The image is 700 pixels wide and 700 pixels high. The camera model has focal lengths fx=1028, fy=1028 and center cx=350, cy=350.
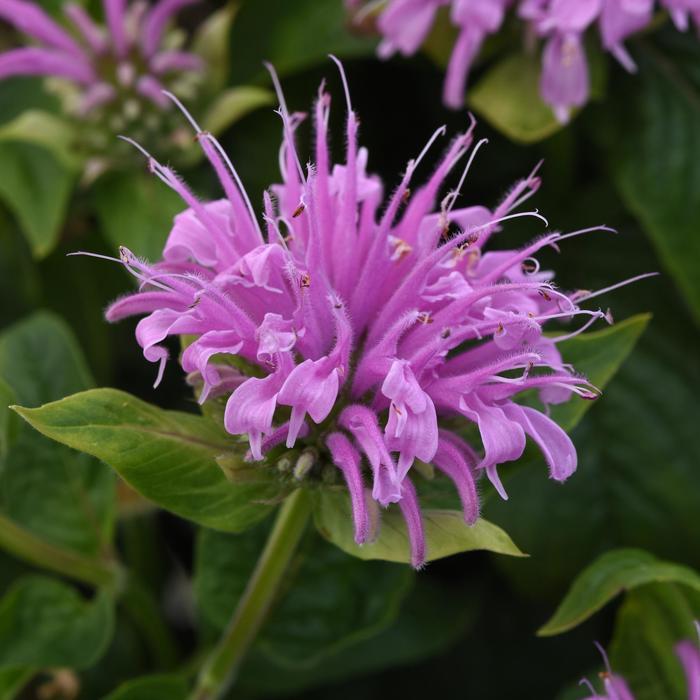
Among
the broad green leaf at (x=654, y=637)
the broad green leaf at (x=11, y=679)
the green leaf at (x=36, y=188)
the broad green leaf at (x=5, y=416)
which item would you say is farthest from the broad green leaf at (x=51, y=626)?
the broad green leaf at (x=654, y=637)

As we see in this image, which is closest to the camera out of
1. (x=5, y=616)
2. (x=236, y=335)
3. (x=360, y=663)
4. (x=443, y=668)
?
(x=236, y=335)

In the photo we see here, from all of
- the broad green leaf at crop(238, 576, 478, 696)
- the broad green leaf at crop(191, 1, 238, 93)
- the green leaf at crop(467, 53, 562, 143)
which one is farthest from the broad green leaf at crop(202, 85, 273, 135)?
the broad green leaf at crop(238, 576, 478, 696)

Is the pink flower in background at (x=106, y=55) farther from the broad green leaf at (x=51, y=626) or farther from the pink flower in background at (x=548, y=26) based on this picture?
the broad green leaf at (x=51, y=626)

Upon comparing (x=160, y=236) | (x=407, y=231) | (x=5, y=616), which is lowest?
(x=5, y=616)

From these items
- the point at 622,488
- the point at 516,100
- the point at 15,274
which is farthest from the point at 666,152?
the point at 15,274

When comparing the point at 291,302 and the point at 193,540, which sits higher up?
the point at 291,302

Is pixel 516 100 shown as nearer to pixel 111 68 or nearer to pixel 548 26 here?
pixel 548 26

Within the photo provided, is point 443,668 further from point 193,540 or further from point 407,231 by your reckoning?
point 407,231

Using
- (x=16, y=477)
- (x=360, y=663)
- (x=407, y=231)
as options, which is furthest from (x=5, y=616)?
(x=407, y=231)
